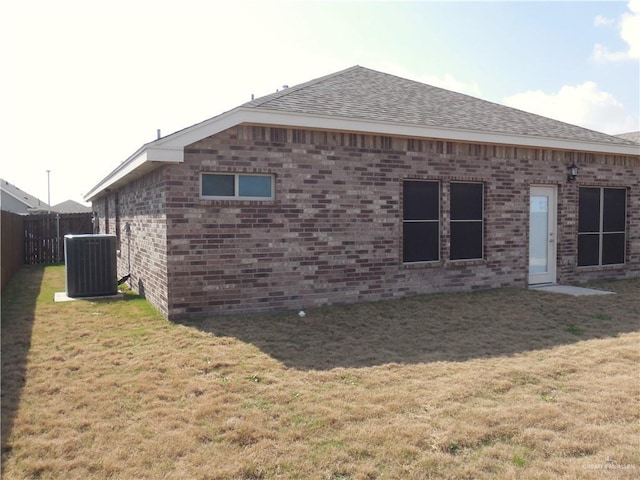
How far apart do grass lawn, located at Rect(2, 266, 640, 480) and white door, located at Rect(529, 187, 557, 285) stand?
117 inches

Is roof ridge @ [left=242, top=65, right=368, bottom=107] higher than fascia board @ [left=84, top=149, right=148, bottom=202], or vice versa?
roof ridge @ [left=242, top=65, right=368, bottom=107]

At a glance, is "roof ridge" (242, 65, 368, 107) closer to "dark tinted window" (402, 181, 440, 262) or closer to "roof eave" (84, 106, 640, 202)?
"roof eave" (84, 106, 640, 202)

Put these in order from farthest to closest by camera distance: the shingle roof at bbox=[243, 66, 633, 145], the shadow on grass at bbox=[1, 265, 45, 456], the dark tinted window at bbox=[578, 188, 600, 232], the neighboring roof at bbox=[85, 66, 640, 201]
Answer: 1. the dark tinted window at bbox=[578, 188, 600, 232]
2. the shingle roof at bbox=[243, 66, 633, 145]
3. the neighboring roof at bbox=[85, 66, 640, 201]
4. the shadow on grass at bbox=[1, 265, 45, 456]

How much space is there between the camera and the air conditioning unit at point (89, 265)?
9.98 m

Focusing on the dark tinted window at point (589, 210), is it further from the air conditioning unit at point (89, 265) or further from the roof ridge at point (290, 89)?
the air conditioning unit at point (89, 265)

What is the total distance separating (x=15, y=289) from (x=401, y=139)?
9525 millimetres

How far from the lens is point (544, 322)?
7.60 meters

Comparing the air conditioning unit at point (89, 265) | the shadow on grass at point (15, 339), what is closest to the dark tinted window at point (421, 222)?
the air conditioning unit at point (89, 265)

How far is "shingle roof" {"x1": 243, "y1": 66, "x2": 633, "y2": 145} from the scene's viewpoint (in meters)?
8.73

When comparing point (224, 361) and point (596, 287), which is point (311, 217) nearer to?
point (224, 361)

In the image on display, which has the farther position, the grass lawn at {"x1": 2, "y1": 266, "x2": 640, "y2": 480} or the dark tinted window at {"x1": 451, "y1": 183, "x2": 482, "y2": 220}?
the dark tinted window at {"x1": 451, "y1": 183, "x2": 482, "y2": 220}

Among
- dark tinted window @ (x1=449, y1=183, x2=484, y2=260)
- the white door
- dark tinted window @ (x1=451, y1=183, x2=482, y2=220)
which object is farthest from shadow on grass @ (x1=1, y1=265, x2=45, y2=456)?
the white door

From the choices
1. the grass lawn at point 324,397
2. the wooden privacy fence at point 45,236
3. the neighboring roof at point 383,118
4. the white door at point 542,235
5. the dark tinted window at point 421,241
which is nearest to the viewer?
the grass lawn at point 324,397

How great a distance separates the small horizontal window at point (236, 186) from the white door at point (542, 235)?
6119 millimetres
